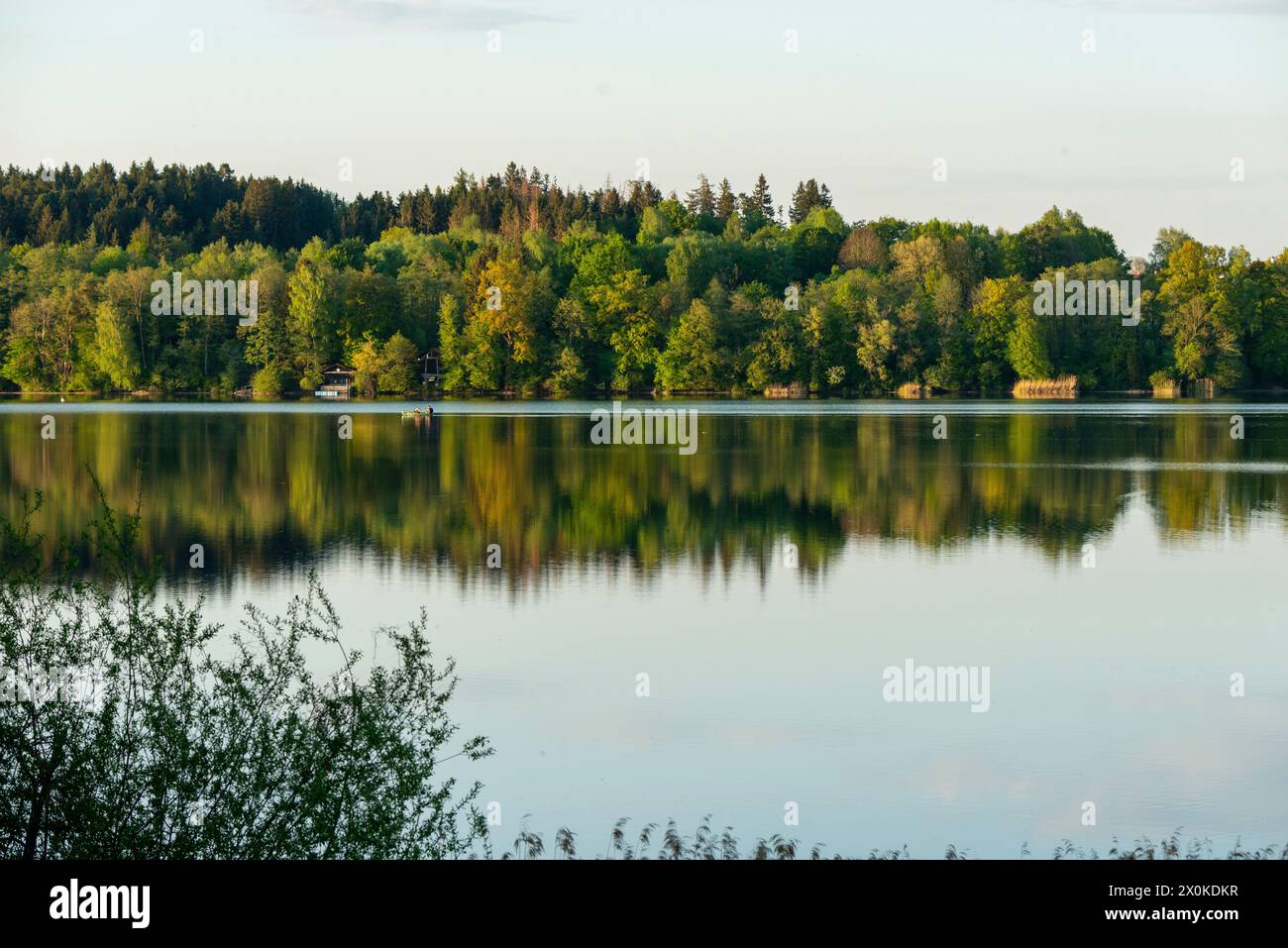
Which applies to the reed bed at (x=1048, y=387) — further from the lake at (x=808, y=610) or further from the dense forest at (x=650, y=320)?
the lake at (x=808, y=610)

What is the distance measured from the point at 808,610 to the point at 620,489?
14.6 m

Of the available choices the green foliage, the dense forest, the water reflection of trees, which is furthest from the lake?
the dense forest

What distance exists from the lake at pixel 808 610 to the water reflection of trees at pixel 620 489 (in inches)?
6.5

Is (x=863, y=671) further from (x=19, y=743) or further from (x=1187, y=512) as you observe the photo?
(x=1187, y=512)

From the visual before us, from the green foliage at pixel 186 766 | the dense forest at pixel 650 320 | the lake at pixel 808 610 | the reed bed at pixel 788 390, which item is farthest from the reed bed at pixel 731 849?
the reed bed at pixel 788 390

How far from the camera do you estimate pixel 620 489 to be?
3291 cm

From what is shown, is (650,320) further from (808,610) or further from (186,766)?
(186,766)

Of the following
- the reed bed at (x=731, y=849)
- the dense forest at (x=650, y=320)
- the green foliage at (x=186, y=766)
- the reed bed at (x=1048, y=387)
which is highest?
the dense forest at (x=650, y=320)

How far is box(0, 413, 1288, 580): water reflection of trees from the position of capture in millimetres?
24547

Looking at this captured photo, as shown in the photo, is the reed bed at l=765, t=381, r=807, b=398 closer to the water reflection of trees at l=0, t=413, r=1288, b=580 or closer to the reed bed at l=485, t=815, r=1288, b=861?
the water reflection of trees at l=0, t=413, r=1288, b=580

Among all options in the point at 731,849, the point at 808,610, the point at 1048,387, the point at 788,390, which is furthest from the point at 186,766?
the point at 1048,387

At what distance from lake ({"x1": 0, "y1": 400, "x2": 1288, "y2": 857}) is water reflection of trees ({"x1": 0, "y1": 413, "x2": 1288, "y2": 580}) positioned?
0.16 m

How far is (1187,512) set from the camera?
28797 millimetres

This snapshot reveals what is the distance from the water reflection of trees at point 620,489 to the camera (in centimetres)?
2455
